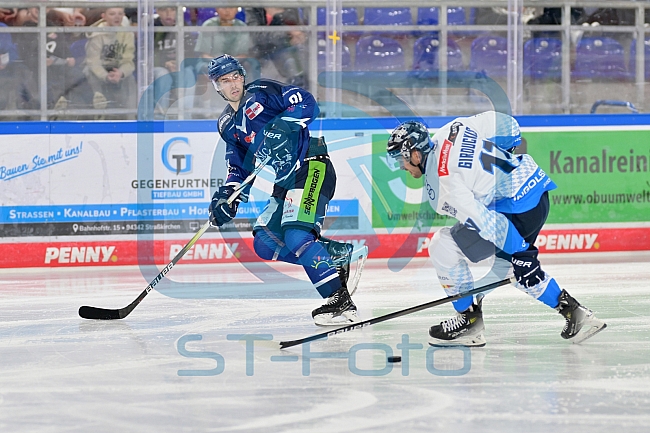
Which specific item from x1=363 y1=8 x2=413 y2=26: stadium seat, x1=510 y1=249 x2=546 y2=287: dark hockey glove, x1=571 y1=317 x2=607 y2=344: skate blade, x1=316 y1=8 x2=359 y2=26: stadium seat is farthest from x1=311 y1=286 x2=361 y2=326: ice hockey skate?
x1=363 y1=8 x2=413 y2=26: stadium seat

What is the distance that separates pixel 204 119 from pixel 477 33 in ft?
7.35

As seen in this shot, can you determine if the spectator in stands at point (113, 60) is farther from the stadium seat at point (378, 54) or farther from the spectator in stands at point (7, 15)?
the stadium seat at point (378, 54)

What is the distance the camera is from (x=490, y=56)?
288 inches

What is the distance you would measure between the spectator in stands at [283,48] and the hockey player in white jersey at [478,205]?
358cm

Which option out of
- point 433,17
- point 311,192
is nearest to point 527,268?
point 311,192

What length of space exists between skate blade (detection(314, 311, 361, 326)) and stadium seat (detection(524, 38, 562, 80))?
12.6ft

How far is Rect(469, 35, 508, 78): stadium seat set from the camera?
729 cm

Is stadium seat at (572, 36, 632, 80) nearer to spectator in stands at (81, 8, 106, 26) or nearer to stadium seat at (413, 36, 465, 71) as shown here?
stadium seat at (413, 36, 465, 71)

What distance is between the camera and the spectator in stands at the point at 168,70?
22.9 ft

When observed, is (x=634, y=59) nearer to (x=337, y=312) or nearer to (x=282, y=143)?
(x=282, y=143)

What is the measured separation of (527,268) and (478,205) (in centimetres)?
36

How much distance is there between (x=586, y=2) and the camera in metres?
7.41

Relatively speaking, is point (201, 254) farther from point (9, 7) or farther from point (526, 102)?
point (526, 102)

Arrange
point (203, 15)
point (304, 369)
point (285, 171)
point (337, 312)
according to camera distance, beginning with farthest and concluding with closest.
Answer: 1. point (203, 15)
2. point (285, 171)
3. point (337, 312)
4. point (304, 369)
